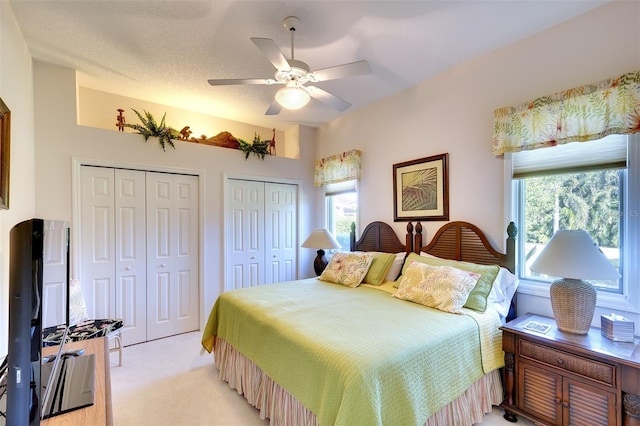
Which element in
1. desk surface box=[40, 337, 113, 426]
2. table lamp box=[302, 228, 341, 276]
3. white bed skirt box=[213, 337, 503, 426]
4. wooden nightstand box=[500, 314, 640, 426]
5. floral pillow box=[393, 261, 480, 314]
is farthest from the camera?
table lamp box=[302, 228, 341, 276]

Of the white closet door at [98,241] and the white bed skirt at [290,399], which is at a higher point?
the white closet door at [98,241]

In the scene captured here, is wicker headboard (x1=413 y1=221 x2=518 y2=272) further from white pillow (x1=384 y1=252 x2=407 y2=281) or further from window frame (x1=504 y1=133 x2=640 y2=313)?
window frame (x1=504 y1=133 x2=640 y2=313)

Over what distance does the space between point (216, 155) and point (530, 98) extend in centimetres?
323

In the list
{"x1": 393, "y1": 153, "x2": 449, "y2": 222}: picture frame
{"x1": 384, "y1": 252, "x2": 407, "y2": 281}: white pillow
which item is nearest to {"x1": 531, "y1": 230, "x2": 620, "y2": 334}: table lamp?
{"x1": 393, "y1": 153, "x2": 449, "y2": 222}: picture frame

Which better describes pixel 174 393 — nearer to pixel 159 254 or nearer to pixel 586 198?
pixel 159 254

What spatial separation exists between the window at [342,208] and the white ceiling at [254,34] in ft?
4.62

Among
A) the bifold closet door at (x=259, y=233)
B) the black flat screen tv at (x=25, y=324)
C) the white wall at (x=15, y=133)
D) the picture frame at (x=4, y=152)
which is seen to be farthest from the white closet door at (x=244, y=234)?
the black flat screen tv at (x=25, y=324)

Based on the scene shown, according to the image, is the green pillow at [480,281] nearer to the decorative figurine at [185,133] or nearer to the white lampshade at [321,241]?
the white lampshade at [321,241]

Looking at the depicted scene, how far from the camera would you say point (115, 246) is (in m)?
3.04

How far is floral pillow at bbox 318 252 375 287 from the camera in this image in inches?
113

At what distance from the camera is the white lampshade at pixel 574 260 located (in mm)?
1676

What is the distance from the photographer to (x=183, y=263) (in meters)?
3.44

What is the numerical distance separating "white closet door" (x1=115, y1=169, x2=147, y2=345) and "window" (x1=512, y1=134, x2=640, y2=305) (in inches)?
144

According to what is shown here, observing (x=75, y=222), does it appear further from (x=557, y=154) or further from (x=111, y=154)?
(x=557, y=154)
